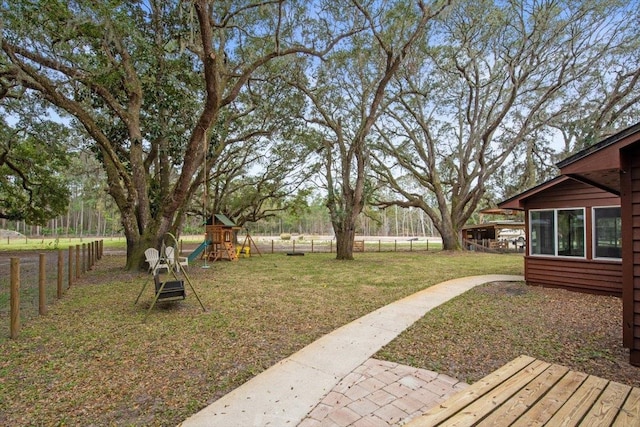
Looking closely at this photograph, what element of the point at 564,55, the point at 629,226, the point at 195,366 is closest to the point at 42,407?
the point at 195,366

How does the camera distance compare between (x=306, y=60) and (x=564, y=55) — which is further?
(x=564, y=55)

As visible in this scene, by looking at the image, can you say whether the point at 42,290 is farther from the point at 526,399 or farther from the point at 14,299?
the point at 526,399

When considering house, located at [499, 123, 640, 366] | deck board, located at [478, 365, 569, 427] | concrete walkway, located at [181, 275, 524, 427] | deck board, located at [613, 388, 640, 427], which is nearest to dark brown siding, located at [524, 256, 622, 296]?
house, located at [499, 123, 640, 366]

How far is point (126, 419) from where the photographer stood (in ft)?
8.40

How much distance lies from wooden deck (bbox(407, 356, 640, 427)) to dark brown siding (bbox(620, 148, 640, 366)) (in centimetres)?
218

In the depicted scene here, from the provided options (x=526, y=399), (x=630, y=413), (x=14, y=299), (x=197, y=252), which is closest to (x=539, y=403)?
(x=526, y=399)

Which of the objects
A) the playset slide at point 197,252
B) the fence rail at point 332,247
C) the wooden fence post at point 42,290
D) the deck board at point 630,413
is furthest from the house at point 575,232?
the fence rail at point 332,247

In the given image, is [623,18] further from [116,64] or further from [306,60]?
[116,64]

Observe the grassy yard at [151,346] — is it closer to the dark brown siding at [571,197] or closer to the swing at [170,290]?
the swing at [170,290]

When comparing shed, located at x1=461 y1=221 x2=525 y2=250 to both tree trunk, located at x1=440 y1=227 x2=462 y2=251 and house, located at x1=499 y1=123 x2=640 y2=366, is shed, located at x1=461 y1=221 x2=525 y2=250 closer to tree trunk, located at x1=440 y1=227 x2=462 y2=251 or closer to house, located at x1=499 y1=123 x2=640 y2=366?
tree trunk, located at x1=440 y1=227 x2=462 y2=251

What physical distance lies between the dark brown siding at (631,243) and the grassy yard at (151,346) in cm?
348

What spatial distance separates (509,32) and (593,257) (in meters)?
11.6

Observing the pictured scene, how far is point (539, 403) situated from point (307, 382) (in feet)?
6.35

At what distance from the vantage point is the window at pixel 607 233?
22.8 ft
